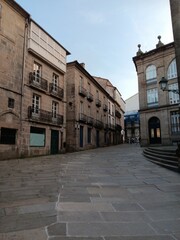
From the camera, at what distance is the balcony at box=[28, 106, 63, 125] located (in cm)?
1614

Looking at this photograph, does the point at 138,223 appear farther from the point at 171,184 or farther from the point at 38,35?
the point at 38,35

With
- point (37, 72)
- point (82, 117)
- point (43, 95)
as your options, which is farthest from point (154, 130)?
point (37, 72)

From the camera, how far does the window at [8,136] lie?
13.7 metres

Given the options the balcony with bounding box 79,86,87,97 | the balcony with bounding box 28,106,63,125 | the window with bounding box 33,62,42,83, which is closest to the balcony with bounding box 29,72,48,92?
the window with bounding box 33,62,42,83

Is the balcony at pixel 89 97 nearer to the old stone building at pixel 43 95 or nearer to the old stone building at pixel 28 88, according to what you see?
the old stone building at pixel 43 95

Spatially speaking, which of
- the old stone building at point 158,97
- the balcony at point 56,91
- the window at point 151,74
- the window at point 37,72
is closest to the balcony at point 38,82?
the window at point 37,72

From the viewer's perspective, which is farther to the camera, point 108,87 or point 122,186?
point 108,87

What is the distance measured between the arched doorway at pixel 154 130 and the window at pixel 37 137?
13.0 m

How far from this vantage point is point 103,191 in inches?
195

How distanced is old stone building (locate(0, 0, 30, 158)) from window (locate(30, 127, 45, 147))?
136 cm

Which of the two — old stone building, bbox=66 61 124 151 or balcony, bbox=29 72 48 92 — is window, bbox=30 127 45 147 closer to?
balcony, bbox=29 72 48 92

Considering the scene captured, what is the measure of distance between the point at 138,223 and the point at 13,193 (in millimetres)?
2928

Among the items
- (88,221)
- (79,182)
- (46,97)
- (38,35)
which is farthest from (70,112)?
(88,221)

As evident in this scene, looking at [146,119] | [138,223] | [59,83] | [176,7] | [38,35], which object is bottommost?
[138,223]
